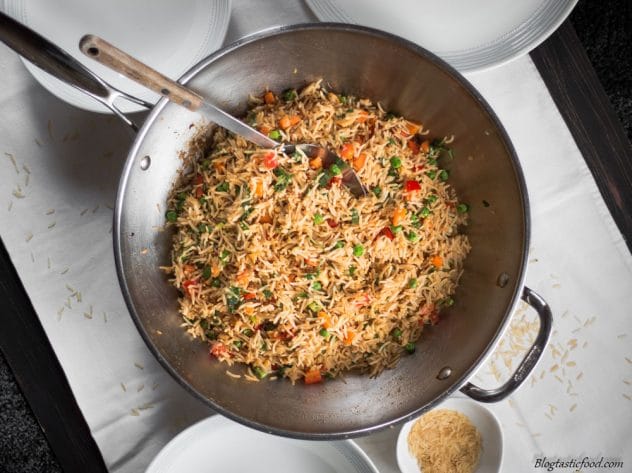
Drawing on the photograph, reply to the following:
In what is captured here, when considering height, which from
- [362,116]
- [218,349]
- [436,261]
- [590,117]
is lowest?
[218,349]

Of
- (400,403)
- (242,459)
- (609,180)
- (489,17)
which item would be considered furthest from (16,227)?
(609,180)

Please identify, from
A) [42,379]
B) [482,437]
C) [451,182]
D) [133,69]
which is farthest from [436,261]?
[42,379]

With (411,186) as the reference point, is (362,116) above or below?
above

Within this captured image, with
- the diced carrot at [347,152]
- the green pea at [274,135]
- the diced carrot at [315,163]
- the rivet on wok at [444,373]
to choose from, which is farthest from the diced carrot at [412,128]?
the rivet on wok at [444,373]

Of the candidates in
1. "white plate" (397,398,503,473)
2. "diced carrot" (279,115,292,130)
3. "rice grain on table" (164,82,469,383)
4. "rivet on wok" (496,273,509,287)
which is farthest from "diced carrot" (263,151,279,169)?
"white plate" (397,398,503,473)

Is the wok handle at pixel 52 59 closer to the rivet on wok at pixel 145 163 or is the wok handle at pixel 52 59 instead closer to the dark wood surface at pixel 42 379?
the rivet on wok at pixel 145 163

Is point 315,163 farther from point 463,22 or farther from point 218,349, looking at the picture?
point 463,22
